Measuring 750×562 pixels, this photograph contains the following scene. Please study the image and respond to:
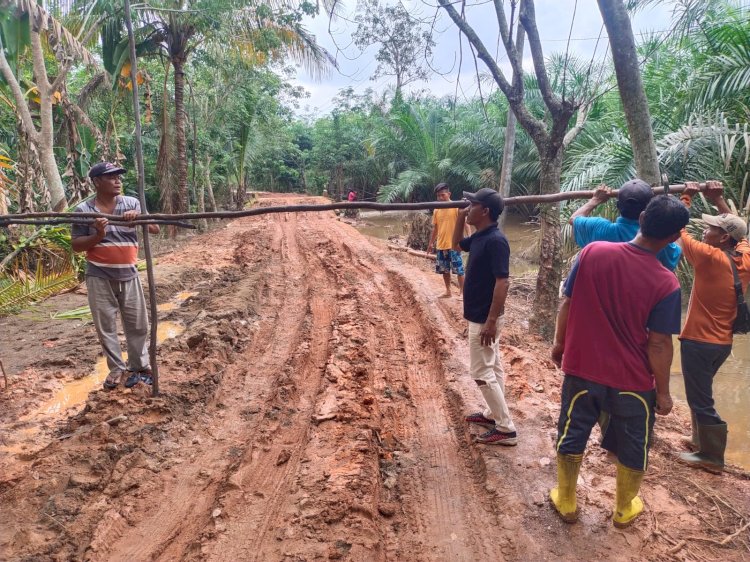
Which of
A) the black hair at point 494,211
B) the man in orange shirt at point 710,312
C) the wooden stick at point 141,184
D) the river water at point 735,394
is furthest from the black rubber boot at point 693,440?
the wooden stick at point 141,184

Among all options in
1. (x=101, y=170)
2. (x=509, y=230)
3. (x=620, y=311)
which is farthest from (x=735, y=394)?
(x=509, y=230)

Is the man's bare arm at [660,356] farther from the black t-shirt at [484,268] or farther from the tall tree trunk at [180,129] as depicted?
the tall tree trunk at [180,129]

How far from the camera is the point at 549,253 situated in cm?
572

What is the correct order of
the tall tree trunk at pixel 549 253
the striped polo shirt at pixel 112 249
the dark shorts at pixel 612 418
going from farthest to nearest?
1. the tall tree trunk at pixel 549 253
2. the striped polo shirt at pixel 112 249
3. the dark shorts at pixel 612 418

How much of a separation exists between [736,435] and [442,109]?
20742 millimetres

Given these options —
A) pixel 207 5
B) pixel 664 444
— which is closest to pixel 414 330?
pixel 664 444

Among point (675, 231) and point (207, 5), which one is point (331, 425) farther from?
point (207, 5)

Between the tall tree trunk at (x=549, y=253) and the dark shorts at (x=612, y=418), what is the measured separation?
3316 millimetres

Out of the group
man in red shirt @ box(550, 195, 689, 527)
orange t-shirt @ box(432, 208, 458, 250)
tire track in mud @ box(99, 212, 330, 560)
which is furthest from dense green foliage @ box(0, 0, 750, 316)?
tire track in mud @ box(99, 212, 330, 560)

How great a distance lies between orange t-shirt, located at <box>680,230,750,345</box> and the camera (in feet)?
10.5

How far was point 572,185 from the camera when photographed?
301 inches

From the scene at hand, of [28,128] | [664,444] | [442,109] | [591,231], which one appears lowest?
[664,444]

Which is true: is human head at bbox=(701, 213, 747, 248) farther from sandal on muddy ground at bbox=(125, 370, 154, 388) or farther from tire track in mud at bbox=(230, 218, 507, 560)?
sandal on muddy ground at bbox=(125, 370, 154, 388)

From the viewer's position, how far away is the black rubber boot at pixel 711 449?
331cm
